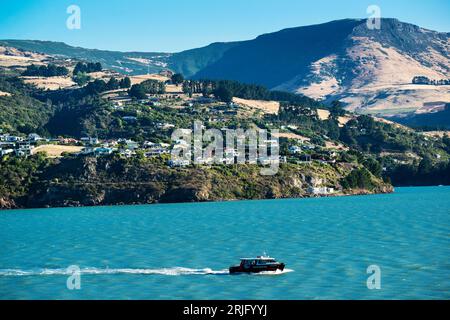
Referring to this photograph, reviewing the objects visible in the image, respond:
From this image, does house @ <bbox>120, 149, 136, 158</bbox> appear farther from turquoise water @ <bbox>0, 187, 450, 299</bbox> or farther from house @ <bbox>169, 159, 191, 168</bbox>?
turquoise water @ <bbox>0, 187, 450, 299</bbox>

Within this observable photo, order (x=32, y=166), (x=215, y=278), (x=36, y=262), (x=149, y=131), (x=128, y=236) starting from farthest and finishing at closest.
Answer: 1. (x=149, y=131)
2. (x=32, y=166)
3. (x=128, y=236)
4. (x=36, y=262)
5. (x=215, y=278)

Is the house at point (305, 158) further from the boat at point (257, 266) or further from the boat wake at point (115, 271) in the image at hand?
the boat wake at point (115, 271)

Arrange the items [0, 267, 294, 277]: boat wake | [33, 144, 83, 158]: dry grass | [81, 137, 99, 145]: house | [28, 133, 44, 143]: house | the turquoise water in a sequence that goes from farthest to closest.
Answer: [81, 137, 99, 145]: house
[28, 133, 44, 143]: house
[33, 144, 83, 158]: dry grass
[0, 267, 294, 277]: boat wake
the turquoise water

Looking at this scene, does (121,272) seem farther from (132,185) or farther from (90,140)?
(90,140)

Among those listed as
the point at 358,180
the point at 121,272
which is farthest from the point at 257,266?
the point at 358,180

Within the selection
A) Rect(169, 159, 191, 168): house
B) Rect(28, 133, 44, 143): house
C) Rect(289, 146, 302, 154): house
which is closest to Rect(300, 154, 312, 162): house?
Rect(289, 146, 302, 154): house

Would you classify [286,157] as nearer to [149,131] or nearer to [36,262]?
[149,131]

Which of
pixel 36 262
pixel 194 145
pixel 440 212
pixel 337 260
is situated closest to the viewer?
pixel 337 260

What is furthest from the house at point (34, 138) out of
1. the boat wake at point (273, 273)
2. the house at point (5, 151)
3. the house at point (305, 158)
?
the boat wake at point (273, 273)
